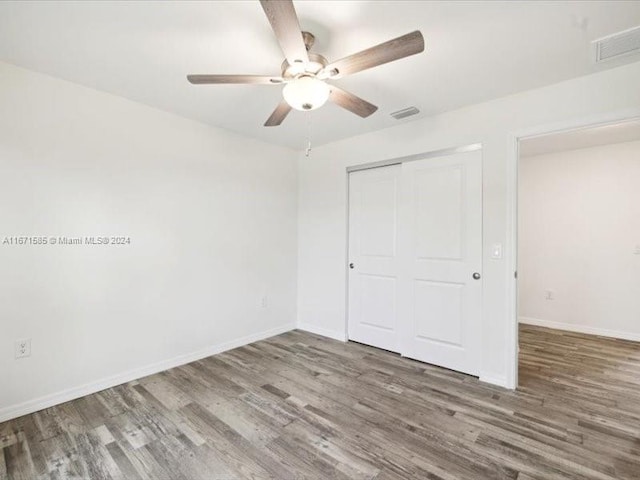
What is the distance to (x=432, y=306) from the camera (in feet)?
10.0

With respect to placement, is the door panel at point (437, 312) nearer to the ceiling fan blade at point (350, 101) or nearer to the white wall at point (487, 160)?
the white wall at point (487, 160)

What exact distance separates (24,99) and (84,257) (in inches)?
46.6

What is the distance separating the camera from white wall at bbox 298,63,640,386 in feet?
7.51

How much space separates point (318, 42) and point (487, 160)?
1.76m

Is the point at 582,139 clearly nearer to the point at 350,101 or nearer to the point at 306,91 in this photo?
the point at 350,101

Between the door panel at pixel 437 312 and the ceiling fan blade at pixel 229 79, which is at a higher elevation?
the ceiling fan blade at pixel 229 79

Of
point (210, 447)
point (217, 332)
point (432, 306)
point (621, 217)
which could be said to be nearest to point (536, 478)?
point (432, 306)

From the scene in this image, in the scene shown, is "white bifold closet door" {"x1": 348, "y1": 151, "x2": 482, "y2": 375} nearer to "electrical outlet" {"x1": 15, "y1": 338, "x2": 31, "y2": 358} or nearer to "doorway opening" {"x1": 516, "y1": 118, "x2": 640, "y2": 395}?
"doorway opening" {"x1": 516, "y1": 118, "x2": 640, "y2": 395}

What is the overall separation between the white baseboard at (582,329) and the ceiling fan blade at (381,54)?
447cm

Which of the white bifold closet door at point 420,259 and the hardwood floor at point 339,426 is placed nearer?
the hardwood floor at point 339,426

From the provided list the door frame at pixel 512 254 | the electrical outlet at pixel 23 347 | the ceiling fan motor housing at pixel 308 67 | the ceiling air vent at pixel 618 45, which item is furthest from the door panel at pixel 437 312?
the electrical outlet at pixel 23 347

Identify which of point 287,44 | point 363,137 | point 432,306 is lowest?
point 432,306

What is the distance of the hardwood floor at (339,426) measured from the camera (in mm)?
1696

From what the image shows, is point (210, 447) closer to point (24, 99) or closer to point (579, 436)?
point (579, 436)
